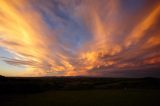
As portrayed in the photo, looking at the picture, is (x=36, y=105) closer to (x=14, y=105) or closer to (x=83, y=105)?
(x=14, y=105)

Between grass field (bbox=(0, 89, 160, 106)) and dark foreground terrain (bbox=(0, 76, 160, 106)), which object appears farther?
dark foreground terrain (bbox=(0, 76, 160, 106))

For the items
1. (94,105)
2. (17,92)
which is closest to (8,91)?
(17,92)

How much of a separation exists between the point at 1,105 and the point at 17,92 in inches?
975

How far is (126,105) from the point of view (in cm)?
3672

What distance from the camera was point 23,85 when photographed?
6500 centimetres

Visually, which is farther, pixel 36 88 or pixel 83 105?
pixel 36 88

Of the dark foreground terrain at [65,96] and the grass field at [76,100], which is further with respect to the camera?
the dark foreground terrain at [65,96]

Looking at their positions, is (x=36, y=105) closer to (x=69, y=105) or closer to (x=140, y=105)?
(x=69, y=105)

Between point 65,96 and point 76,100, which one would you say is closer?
point 76,100

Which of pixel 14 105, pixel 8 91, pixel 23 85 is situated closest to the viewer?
pixel 14 105

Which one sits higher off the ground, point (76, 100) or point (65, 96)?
point (65, 96)

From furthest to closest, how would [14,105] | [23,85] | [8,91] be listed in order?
1. [23,85]
2. [8,91]
3. [14,105]

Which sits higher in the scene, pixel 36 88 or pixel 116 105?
pixel 36 88

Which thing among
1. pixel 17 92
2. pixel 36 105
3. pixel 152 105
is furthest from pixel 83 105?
pixel 17 92
